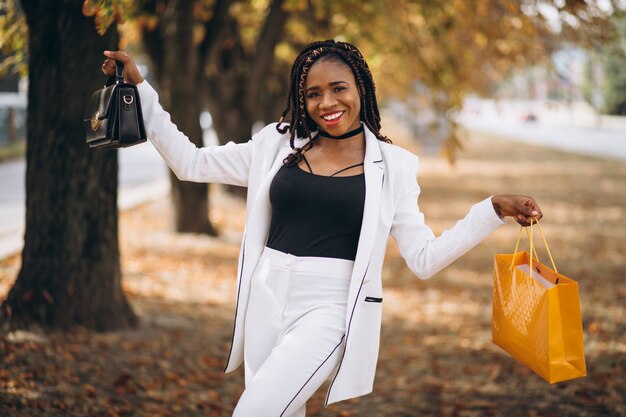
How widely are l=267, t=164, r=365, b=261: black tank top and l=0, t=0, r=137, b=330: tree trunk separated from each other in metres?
3.13

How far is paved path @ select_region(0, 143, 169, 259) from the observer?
12.6 metres

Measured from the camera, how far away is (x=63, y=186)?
626 cm

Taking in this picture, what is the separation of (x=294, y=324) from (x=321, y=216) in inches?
18.4

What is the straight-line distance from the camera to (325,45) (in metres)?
3.74

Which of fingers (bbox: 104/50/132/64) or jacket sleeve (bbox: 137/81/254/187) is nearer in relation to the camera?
fingers (bbox: 104/50/132/64)

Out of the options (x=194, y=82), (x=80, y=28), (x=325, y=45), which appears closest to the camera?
(x=325, y=45)

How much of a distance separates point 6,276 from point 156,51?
438 centimetres

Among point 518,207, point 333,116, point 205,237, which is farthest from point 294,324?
point 205,237

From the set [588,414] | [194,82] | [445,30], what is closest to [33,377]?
[588,414]

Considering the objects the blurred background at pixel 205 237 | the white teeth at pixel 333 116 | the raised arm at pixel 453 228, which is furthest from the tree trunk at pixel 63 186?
the raised arm at pixel 453 228

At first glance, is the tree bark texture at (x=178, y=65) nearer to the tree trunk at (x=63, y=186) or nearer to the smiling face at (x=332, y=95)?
the tree trunk at (x=63, y=186)

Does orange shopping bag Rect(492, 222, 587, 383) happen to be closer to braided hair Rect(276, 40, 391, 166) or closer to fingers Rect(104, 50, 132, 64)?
braided hair Rect(276, 40, 391, 166)

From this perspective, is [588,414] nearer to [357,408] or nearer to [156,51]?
[357,408]

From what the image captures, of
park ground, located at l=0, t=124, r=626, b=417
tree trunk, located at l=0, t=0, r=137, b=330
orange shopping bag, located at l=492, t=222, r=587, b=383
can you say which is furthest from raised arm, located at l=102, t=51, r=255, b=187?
tree trunk, located at l=0, t=0, r=137, b=330
